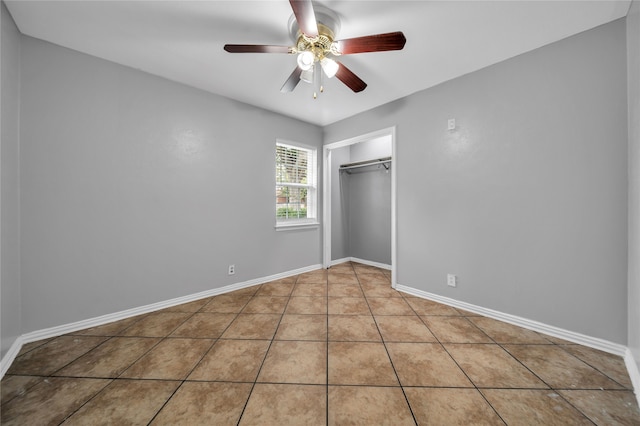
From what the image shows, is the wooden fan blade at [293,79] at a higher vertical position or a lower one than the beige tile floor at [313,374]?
higher

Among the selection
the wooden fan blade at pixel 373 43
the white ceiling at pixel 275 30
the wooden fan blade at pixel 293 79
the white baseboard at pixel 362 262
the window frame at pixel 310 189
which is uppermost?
the white ceiling at pixel 275 30

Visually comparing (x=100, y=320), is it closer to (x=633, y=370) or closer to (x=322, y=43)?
(x=322, y=43)

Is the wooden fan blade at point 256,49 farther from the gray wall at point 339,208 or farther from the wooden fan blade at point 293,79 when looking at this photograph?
the gray wall at point 339,208

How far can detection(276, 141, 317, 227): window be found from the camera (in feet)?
11.8

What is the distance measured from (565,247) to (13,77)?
4.59 m

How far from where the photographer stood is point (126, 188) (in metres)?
2.26

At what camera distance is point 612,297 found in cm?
172

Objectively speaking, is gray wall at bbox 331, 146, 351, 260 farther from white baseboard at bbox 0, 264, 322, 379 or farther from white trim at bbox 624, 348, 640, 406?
white trim at bbox 624, 348, 640, 406

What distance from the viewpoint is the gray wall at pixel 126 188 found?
6.21ft

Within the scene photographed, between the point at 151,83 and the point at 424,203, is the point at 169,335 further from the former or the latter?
the point at 424,203

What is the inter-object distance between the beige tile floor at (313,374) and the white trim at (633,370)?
27 millimetres

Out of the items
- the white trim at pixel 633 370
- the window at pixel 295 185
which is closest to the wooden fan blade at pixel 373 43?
the window at pixel 295 185

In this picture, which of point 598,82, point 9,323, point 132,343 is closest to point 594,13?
point 598,82

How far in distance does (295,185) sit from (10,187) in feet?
9.19
